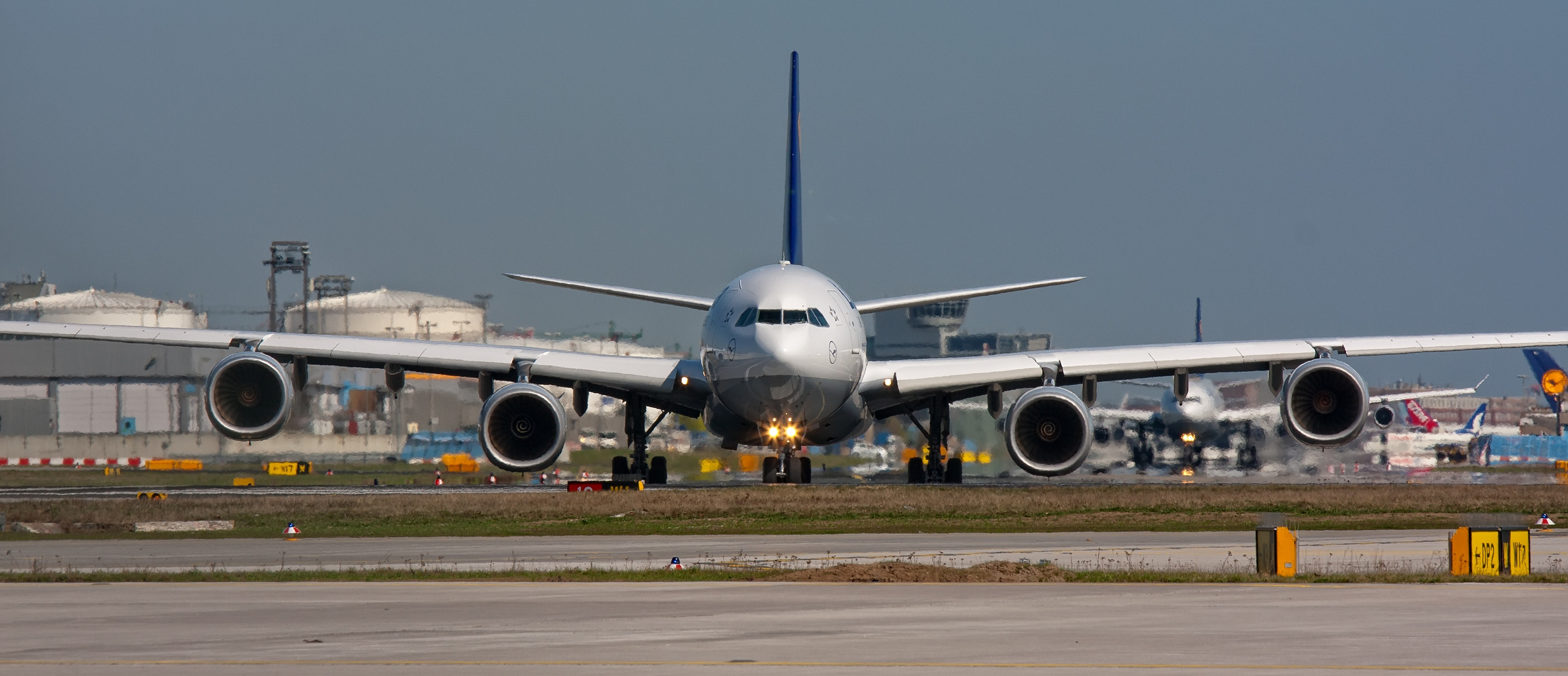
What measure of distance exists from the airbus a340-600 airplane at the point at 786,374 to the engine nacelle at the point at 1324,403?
1.4 inches

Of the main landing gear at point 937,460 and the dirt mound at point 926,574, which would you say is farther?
the main landing gear at point 937,460

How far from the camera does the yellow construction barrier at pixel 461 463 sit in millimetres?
50938

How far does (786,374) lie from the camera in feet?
101

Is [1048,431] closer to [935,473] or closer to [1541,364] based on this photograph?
[935,473]

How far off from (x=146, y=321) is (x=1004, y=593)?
3980 inches

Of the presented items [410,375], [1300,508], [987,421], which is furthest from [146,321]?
[1300,508]

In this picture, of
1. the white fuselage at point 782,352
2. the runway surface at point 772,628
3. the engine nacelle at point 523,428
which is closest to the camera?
the runway surface at point 772,628

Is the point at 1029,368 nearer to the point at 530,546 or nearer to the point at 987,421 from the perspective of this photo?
the point at 987,421

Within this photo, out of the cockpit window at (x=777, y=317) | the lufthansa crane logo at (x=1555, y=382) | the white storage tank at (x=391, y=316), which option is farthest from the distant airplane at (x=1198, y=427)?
the white storage tank at (x=391, y=316)

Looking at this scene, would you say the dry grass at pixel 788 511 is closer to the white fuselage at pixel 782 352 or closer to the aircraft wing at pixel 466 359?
the white fuselage at pixel 782 352

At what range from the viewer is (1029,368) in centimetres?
3419

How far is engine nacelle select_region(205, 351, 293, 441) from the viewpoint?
1304 inches

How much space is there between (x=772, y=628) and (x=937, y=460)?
989 inches

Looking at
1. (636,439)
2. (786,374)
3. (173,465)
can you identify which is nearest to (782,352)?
(786,374)
